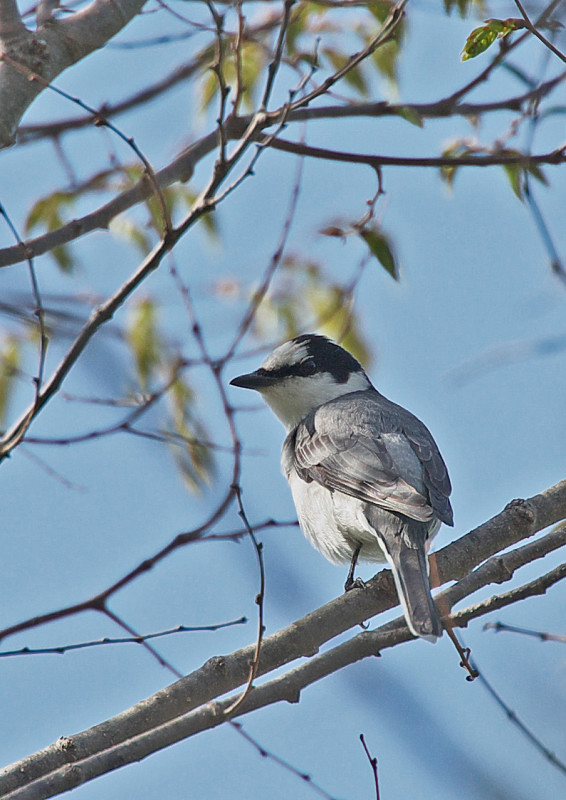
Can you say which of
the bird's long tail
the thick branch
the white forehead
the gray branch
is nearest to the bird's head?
the white forehead

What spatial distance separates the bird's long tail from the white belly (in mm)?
161

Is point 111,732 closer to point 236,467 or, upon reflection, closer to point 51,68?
point 236,467

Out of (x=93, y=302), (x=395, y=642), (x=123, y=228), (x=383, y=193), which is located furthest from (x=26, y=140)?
(x=395, y=642)

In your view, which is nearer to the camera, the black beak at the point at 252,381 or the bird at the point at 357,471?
the bird at the point at 357,471

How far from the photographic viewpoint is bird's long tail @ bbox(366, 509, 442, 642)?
10.7 feet

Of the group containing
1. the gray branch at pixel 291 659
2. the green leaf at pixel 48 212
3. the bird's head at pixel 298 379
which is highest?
the green leaf at pixel 48 212

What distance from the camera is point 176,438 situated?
374 centimetres

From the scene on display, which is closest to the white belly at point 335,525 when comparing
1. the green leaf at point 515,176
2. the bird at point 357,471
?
the bird at point 357,471

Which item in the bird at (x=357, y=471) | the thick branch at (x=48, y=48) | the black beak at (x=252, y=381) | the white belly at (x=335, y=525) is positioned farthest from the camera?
the black beak at (x=252, y=381)

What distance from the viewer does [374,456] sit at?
4.48 metres

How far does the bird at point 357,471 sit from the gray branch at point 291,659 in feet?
0.41

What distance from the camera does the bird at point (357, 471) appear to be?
382cm

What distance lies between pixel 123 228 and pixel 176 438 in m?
2.07

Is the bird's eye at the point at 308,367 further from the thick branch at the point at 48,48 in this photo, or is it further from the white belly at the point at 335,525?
the thick branch at the point at 48,48
